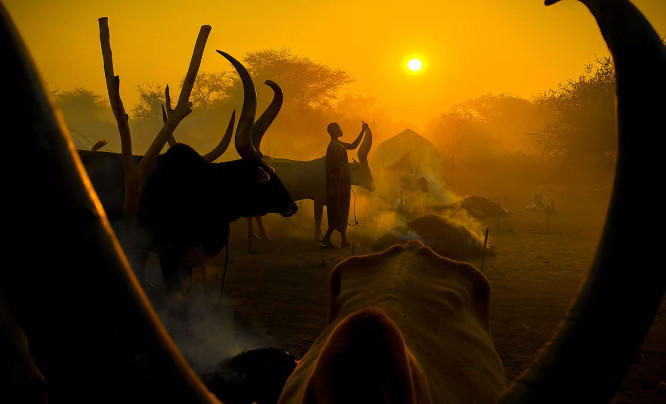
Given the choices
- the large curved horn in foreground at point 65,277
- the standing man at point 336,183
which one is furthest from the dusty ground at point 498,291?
the large curved horn in foreground at point 65,277

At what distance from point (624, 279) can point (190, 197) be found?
468 cm

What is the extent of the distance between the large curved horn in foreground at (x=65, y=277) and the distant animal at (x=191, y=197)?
4550mm

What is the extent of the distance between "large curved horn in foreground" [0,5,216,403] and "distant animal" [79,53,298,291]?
14.9 feet

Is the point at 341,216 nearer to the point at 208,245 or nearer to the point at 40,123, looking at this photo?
the point at 208,245

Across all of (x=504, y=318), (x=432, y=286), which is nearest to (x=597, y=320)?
(x=432, y=286)

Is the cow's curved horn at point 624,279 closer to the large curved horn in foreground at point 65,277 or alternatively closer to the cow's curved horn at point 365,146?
the large curved horn in foreground at point 65,277

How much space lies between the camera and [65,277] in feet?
1.47

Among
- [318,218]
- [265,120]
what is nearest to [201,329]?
[265,120]

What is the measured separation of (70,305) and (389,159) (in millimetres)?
27341

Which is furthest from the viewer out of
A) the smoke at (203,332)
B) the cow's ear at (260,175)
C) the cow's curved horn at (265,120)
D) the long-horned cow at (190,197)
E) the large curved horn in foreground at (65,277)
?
the cow's curved horn at (265,120)

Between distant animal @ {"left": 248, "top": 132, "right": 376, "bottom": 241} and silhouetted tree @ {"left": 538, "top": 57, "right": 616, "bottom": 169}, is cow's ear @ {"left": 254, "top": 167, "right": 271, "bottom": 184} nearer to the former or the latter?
distant animal @ {"left": 248, "top": 132, "right": 376, "bottom": 241}

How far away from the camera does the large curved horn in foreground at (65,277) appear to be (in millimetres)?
427

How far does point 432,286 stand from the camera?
2396 millimetres

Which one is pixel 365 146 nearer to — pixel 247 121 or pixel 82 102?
pixel 247 121
